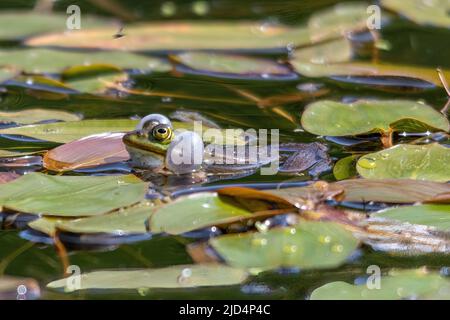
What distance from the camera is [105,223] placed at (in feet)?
8.01

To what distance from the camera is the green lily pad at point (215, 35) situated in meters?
4.43

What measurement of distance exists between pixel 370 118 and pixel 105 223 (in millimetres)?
1279

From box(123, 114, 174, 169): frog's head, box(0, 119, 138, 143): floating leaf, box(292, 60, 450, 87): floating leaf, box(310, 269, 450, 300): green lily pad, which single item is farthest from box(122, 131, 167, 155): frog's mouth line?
box(292, 60, 450, 87): floating leaf

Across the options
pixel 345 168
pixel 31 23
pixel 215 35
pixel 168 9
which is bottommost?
pixel 345 168

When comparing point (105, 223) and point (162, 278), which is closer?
point (162, 278)

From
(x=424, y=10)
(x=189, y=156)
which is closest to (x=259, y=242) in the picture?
(x=189, y=156)

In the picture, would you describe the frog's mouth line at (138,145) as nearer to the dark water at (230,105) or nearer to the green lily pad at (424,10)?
the dark water at (230,105)

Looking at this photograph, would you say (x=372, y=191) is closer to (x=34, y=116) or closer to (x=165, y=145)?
(x=165, y=145)

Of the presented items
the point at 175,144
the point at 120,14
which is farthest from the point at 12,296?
the point at 120,14

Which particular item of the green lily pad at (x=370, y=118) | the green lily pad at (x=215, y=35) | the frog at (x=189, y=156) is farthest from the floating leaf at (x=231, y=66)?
the frog at (x=189, y=156)

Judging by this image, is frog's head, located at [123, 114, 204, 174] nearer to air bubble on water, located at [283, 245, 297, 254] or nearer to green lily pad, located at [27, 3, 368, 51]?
air bubble on water, located at [283, 245, 297, 254]

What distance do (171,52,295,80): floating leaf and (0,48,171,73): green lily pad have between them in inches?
4.6
